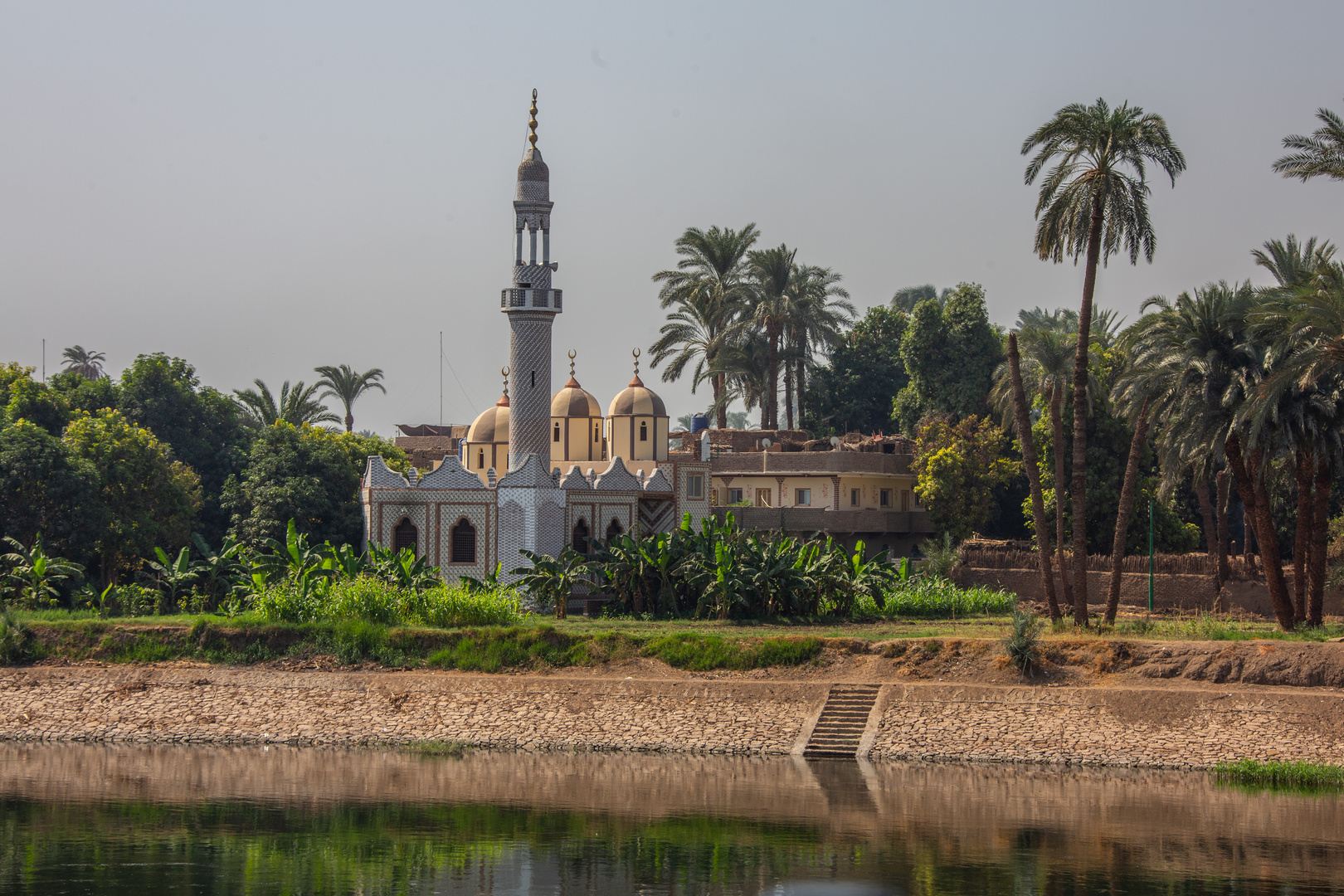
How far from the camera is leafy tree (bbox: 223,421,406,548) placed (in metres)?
51.2

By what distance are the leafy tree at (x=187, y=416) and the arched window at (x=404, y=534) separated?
50.3ft

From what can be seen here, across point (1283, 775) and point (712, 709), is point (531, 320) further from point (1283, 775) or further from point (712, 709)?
point (1283, 775)

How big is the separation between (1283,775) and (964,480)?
33.4 m

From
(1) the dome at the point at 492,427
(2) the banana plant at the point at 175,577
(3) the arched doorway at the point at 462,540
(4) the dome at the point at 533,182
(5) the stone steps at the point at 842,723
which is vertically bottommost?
(5) the stone steps at the point at 842,723

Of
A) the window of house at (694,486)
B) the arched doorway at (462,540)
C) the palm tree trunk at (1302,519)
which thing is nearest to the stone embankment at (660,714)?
the palm tree trunk at (1302,519)

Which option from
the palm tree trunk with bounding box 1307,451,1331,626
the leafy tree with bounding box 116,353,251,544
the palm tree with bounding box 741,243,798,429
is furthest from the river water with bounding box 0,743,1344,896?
the palm tree with bounding box 741,243,798,429

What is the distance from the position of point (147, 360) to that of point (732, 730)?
41.4 metres

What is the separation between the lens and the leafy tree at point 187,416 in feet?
207

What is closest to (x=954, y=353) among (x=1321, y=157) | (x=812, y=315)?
(x=812, y=315)

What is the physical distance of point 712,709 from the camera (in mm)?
34625

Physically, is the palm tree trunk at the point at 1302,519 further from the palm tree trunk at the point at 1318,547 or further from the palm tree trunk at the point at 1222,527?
the palm tree trunk at the point at 1222,527

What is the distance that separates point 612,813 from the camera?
26125mm

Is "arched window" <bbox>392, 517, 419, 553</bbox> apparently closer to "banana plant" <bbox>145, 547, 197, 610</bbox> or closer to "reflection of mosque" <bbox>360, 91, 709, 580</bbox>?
"reflection of mosque" <bbox>360, 91, 709, 580</bbox>

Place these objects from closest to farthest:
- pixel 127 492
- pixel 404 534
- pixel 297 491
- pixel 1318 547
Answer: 1. pixel 1318 547
2. pixel 404 534
3. pixel 127 492
4. pixel 297 491
